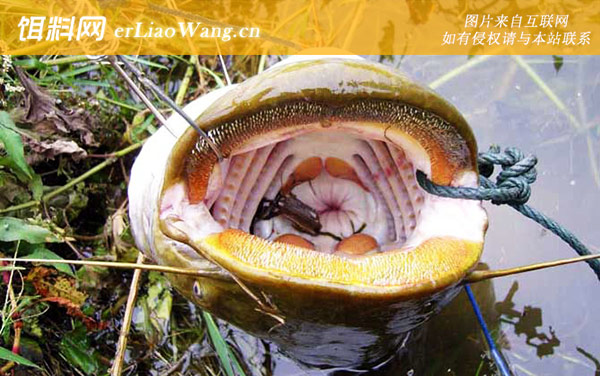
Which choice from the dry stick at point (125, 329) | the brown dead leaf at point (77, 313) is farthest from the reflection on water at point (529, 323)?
the brown dead leaf at point (77, 313)

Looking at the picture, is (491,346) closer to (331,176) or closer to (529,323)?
(529,323)

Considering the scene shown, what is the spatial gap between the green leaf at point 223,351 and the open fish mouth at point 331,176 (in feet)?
1.86

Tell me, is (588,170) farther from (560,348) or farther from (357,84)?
(357,84)

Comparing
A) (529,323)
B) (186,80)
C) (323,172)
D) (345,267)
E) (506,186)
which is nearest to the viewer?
(345,267)

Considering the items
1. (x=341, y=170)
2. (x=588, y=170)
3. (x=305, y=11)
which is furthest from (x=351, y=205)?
(x=305, y=11)

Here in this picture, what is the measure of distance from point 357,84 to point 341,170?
718 mm

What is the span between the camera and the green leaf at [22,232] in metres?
2.44

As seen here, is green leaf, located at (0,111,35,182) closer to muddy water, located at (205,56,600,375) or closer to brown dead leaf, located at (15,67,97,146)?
brown dead leaf, located at (15,67,97,146)

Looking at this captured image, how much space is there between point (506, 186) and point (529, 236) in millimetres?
837

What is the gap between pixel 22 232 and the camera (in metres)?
2.46

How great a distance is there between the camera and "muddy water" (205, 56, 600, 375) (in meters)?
2.43

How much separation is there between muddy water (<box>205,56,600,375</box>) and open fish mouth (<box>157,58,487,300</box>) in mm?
608

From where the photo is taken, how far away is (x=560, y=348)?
8.03 ft

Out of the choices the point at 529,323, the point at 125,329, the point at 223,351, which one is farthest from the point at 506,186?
the point at 125,329
